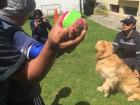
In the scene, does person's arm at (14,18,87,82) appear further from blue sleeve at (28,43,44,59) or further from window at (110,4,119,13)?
window at (110,4,119,13)

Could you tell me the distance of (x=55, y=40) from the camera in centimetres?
156

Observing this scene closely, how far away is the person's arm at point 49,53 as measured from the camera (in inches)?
61.5

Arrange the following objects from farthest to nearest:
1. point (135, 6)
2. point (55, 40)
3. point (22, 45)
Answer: point (135, 6) < point (22, 45) < point (55, 40)

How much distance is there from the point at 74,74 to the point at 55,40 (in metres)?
6.63

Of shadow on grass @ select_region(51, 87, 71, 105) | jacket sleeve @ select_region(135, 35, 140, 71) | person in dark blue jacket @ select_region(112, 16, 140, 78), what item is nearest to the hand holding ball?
shadow on grass @ select_region(51, 87, 71, 105)

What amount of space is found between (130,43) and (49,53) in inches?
242

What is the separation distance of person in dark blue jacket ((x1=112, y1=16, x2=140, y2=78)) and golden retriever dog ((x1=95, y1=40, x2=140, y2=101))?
38cm

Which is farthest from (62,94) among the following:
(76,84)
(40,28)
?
(40,28)

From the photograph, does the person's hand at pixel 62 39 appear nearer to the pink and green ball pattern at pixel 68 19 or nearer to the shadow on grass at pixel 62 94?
the pink and green ball pattern at pixel 68 19

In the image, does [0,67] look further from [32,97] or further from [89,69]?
[89,69]

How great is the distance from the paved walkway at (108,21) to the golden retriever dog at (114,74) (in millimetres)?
7343

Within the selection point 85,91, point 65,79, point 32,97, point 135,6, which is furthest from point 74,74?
point 135,6

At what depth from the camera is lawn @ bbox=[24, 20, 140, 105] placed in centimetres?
662

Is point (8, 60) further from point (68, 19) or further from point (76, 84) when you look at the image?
point (76, 84)
